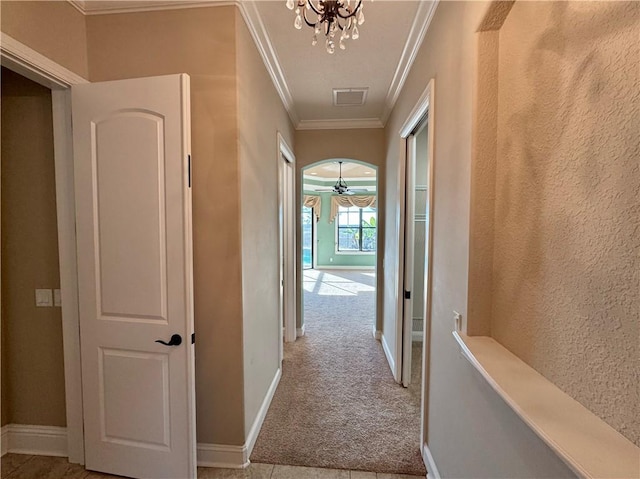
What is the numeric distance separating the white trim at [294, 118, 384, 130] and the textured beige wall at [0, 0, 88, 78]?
2352 millimetres

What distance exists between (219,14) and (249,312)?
182cm

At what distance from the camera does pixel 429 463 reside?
1.75 m

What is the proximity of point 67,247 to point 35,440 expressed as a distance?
1357 millimetres

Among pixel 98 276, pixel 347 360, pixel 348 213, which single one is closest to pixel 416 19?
pixel 98 276

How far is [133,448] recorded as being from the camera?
66.9 inches

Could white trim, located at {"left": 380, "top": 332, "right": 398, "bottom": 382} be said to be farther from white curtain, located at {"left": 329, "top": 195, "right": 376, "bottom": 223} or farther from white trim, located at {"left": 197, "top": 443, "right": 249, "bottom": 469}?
white curtain, located at {"left": 329, "top": 195, "right": 376, "bottom": 223}

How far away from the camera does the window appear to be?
32.0 ft

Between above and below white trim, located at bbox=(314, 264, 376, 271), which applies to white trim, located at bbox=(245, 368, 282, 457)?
below

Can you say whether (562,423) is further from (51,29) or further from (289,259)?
(289,259)

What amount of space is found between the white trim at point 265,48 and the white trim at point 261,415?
8.72 ft

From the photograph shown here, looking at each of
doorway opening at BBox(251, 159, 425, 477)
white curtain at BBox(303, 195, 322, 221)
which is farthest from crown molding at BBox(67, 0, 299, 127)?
white curtain at BBox(303, 195, 322, 221)

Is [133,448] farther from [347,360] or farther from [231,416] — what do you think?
[347,360]

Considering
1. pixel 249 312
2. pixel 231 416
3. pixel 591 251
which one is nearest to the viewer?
pixel 591 251

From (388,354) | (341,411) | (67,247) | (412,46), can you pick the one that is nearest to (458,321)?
(341,411)
